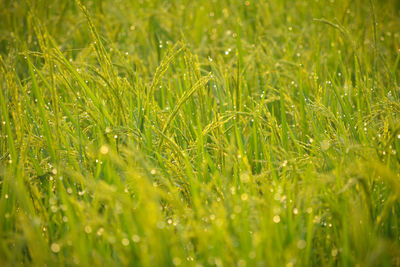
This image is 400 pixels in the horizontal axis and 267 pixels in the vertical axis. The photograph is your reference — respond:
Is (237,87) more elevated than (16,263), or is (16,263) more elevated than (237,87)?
(237,87)

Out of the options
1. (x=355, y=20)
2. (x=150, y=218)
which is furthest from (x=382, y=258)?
(x=355, y=20)

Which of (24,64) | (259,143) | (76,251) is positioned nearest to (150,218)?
(76,251)

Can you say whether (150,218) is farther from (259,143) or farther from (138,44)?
(138,44)

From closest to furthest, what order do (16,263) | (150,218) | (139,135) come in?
1. (150,218)
2. (16,263)
3. (139,135)

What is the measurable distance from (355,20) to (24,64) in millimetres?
2052

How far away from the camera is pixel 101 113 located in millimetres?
1263

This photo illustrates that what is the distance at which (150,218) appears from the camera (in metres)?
0.84

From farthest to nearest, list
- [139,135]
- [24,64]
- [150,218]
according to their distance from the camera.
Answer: [24,64] < [139,135] < [150,218]

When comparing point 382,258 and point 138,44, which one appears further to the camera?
point 138,44

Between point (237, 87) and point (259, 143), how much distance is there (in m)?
0.23

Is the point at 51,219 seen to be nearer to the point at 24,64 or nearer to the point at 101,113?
the point at 101,113

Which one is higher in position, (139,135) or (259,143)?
(139,135)

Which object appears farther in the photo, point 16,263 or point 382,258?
point 16,263

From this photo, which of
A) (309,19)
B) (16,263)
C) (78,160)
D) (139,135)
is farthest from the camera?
(309,19)
